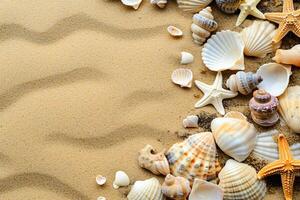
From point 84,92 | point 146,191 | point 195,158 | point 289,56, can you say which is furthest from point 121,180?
point 289,56

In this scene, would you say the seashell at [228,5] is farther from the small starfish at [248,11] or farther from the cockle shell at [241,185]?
the cockle shell at [241,185]

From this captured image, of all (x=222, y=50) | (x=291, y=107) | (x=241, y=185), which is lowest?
(x=241, y=185)

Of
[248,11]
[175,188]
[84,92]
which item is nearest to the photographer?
[175,188]

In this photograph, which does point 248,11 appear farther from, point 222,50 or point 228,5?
point 222,50

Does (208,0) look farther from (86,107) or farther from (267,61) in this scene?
(86,107)

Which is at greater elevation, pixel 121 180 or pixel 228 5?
pixel 228 5

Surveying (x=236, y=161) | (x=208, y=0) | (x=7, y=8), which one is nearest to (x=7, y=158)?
(x=7, y=8)

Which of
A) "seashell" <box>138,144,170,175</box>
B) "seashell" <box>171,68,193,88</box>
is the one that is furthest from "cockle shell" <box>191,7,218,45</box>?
"seashell" <box>138,144,170,175</box>
